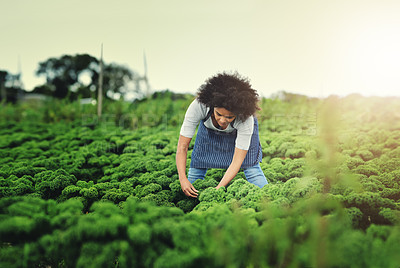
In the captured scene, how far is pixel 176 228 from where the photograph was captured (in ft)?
4.66

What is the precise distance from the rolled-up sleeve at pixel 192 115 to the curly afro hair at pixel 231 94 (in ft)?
0.30

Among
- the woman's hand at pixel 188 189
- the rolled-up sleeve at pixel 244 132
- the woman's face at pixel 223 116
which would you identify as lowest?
the woman's hand at pixel 188 189

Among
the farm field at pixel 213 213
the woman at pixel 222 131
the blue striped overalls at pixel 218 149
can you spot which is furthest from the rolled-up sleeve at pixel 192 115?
the farm field at pixel 213 213

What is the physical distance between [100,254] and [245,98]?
4.48 feet

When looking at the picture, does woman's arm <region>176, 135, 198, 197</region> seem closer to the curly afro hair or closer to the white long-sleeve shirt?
the white long-sleeve shirt

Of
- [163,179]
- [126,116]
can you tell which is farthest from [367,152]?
[126,116]

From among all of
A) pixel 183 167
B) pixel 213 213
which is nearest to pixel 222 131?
pixel 183 167

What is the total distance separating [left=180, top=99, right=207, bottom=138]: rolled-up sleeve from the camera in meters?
2.32

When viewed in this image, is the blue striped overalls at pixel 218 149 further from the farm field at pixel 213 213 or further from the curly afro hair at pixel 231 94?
the curly afro hair at pixel 231 94

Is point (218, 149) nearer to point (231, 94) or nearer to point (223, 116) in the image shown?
point (223, 116)

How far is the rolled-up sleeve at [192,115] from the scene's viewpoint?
2319mm

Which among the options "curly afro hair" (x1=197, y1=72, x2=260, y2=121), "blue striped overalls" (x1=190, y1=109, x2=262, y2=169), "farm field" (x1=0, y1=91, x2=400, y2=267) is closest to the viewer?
"farm field" (x1=0, y1=91, x2=400, y2=267)

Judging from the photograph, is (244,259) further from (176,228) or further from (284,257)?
(176,228)

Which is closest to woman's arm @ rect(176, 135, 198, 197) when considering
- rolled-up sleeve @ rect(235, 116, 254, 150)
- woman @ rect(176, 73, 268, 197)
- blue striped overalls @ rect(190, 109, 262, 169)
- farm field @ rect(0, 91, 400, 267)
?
woman @ rect(176, 73, 268, 197)
